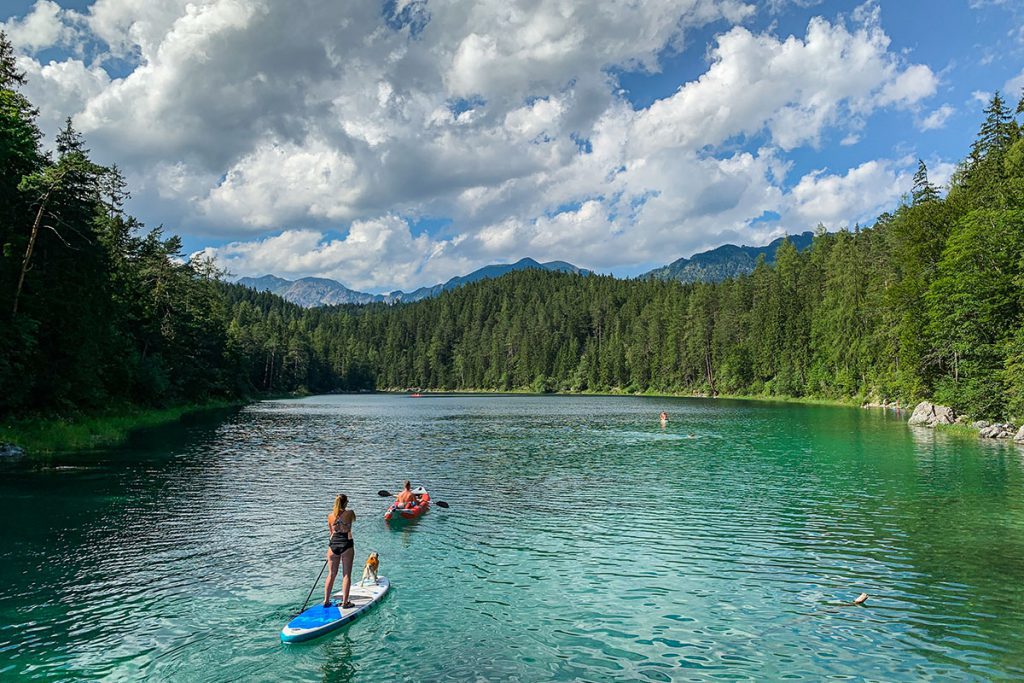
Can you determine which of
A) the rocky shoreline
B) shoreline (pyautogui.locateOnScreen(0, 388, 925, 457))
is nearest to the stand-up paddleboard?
shoreline (pyautogui.locateOnScreen(0, 388, 925, 457))

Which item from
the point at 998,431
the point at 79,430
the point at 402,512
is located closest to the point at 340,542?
the point at 402,512

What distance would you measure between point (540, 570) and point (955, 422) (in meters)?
59.3

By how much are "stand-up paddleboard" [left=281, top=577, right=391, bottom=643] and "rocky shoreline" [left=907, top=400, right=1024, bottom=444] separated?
5186cm

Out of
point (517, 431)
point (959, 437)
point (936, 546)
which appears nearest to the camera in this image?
point (936, 546)

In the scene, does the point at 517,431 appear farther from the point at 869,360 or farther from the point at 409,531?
the point at 869,360

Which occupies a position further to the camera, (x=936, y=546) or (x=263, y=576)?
(x=936, y=546)

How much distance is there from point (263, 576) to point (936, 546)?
2264 centimetres

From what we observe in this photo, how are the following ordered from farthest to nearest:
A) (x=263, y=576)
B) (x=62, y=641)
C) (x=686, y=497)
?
(x=686, y=497)
(x=263, y=576)
(x=62, y=641)

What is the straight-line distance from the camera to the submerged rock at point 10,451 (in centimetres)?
3988

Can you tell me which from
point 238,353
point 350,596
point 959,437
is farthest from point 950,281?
point 238,353

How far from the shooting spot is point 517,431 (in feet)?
229

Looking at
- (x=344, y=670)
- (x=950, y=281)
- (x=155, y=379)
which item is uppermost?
(x=950, y=281)

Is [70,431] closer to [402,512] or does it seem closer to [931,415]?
[402,512]

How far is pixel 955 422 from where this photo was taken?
60812 mm
